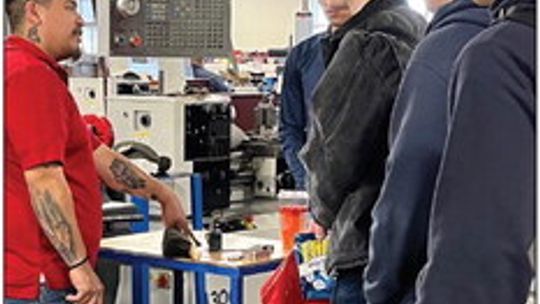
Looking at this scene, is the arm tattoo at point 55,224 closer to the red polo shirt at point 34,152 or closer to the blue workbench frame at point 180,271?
the red polo shirt at point 34,152

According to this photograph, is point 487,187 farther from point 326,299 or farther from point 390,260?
point 326,299

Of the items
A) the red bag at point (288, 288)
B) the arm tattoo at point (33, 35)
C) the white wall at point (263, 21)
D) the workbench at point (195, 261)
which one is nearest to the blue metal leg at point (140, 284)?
the workbench at point (195, 261)

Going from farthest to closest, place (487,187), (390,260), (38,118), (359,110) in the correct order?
(38,118)
(359,110)
(390,260)
(487,187)

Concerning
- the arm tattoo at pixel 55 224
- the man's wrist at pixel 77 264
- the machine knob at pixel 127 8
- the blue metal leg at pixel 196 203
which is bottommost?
the blue metal leg at pixel 196 203

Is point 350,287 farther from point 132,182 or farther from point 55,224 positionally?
point 132,182

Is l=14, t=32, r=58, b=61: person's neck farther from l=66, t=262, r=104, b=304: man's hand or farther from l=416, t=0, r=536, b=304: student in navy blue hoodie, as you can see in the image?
l=416, t=0, r=536, b=304: student in navy blue hoodie

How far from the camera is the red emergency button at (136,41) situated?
4.93 metres

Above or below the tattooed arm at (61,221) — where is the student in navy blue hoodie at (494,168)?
above

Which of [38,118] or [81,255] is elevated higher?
[38,118]

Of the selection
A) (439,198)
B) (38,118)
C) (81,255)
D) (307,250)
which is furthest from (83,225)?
(439,198)

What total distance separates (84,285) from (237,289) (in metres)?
0.60

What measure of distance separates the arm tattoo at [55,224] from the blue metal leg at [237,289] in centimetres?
62

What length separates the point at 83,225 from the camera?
2.80 m

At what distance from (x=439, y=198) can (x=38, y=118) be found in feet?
4.42
